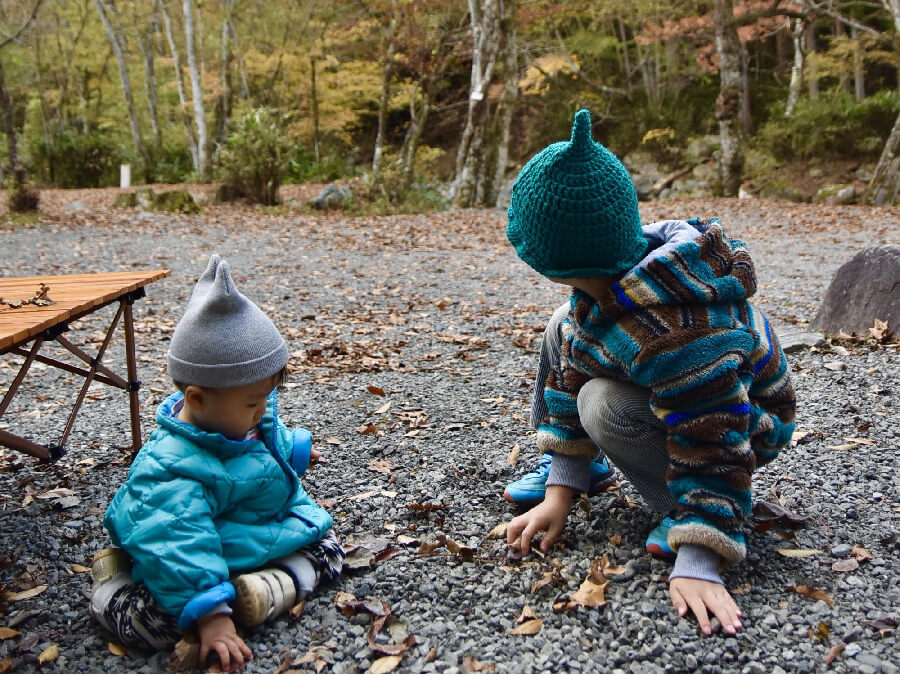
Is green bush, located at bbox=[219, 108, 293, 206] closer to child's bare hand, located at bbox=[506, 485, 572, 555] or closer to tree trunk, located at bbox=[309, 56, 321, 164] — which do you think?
tree trunk, located at bbox=[309, 56, 321, 164]

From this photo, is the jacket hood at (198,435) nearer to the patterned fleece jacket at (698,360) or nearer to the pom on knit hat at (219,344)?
the pom on knit hat at (219,344)

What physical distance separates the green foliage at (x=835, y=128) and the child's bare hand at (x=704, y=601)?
17093mm

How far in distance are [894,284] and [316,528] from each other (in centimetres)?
418

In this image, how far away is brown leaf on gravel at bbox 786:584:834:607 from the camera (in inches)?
78.6

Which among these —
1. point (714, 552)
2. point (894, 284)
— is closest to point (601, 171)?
point (714, 552)

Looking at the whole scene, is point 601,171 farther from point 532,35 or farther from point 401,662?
point 532,35

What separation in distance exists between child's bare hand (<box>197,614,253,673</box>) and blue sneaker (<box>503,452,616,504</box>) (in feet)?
3.62

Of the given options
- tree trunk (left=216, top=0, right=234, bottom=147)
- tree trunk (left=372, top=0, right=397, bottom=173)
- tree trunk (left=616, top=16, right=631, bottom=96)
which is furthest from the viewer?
tree trunk (left=216, top=0, right=234, bottom=147)

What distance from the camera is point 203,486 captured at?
1936 mm

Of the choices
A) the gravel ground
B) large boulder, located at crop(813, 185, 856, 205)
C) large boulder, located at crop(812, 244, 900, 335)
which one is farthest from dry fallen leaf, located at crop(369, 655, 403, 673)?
large boulder, located at crop(813, 185, 856, 205)

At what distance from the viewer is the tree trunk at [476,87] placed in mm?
13625

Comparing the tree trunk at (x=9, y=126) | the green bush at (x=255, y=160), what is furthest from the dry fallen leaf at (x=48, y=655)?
the green bush at (x=255, y=160)

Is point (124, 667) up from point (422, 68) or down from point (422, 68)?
down

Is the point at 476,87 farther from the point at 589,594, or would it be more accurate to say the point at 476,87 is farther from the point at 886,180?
the point at 589,594
